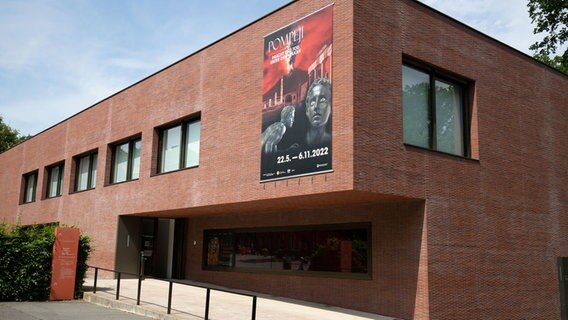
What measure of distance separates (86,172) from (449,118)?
17146mm

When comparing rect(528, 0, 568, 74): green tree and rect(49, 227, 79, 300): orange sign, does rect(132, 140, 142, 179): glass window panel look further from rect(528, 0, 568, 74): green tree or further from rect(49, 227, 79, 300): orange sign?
rect(528, 0, 568, 74): green tree

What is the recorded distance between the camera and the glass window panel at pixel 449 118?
14.8 metres

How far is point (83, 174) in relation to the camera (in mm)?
26078

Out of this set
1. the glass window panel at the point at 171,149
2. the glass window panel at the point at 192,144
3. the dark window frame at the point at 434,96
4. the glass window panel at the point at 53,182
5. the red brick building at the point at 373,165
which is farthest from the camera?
the glass window panel at the point at 53,182

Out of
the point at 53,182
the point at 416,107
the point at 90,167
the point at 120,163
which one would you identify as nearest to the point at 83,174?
the point at 90,167

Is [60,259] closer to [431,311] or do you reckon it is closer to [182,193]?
[182,193]

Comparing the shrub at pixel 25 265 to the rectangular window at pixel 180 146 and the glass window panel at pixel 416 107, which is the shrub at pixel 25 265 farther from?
the glass window panel at pixel 416 107

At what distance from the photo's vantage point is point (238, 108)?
16.2 meters

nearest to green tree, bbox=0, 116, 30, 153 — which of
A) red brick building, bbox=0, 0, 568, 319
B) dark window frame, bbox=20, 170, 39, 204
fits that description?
dark window frame, bbox=20, 170, 39, 204

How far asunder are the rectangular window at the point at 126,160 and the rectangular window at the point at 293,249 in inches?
164

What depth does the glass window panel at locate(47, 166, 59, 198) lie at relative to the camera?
2873cm

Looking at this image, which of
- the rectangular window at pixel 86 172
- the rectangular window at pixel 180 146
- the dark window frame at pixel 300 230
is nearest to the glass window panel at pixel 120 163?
the rectangular window at pixel 86 172

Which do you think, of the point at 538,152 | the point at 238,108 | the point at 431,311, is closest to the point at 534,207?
the point at 538,152

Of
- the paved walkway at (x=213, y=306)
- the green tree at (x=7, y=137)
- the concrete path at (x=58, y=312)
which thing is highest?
the green tree at (x=7, y=137)
